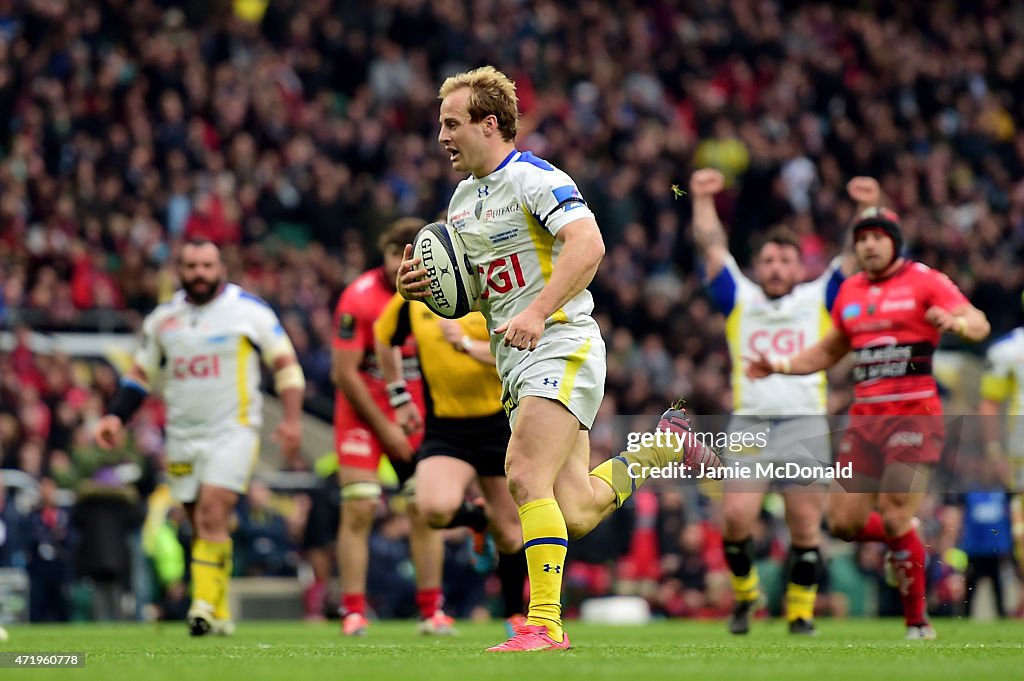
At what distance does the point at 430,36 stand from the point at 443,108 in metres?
18.1

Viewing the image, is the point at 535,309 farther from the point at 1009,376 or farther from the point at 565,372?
the point at 1009,376

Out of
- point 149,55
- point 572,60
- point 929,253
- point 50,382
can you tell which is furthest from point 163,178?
point 929,253

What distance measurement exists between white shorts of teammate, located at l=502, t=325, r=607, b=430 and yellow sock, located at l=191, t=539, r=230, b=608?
4.08 m

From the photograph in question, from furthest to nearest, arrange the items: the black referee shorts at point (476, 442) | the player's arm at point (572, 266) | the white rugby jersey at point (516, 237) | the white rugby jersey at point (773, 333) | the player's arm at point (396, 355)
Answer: the white rugby jersey at point (773, 333)
the player's arm at point (396, 355)
the black referee shorts at point (476, 442)
the white rugby jersey at point (516, 237)
the player's arm at point (572, 266)

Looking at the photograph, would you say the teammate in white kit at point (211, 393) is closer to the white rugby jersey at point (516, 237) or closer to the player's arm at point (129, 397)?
the player's arm at point (129, 397)

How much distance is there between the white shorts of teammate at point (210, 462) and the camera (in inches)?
443

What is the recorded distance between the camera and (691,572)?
18.0 metres

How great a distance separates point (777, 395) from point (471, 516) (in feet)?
9.30

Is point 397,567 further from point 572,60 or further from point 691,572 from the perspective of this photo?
point 572,60

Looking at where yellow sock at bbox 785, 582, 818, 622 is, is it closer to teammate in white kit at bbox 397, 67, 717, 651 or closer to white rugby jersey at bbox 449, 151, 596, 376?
teammate in white kit at bbox 397, 67, 717, 651

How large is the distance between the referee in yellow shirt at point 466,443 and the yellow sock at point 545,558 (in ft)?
8.11

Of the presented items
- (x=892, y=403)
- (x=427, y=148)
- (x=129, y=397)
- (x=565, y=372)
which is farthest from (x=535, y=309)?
(x=427, y=148)

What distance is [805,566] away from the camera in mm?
11453

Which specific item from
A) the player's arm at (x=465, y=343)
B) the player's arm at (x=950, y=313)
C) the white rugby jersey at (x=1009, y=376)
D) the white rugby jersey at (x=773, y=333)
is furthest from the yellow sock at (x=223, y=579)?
the white rugby jersey at (x=1009, y=376)
